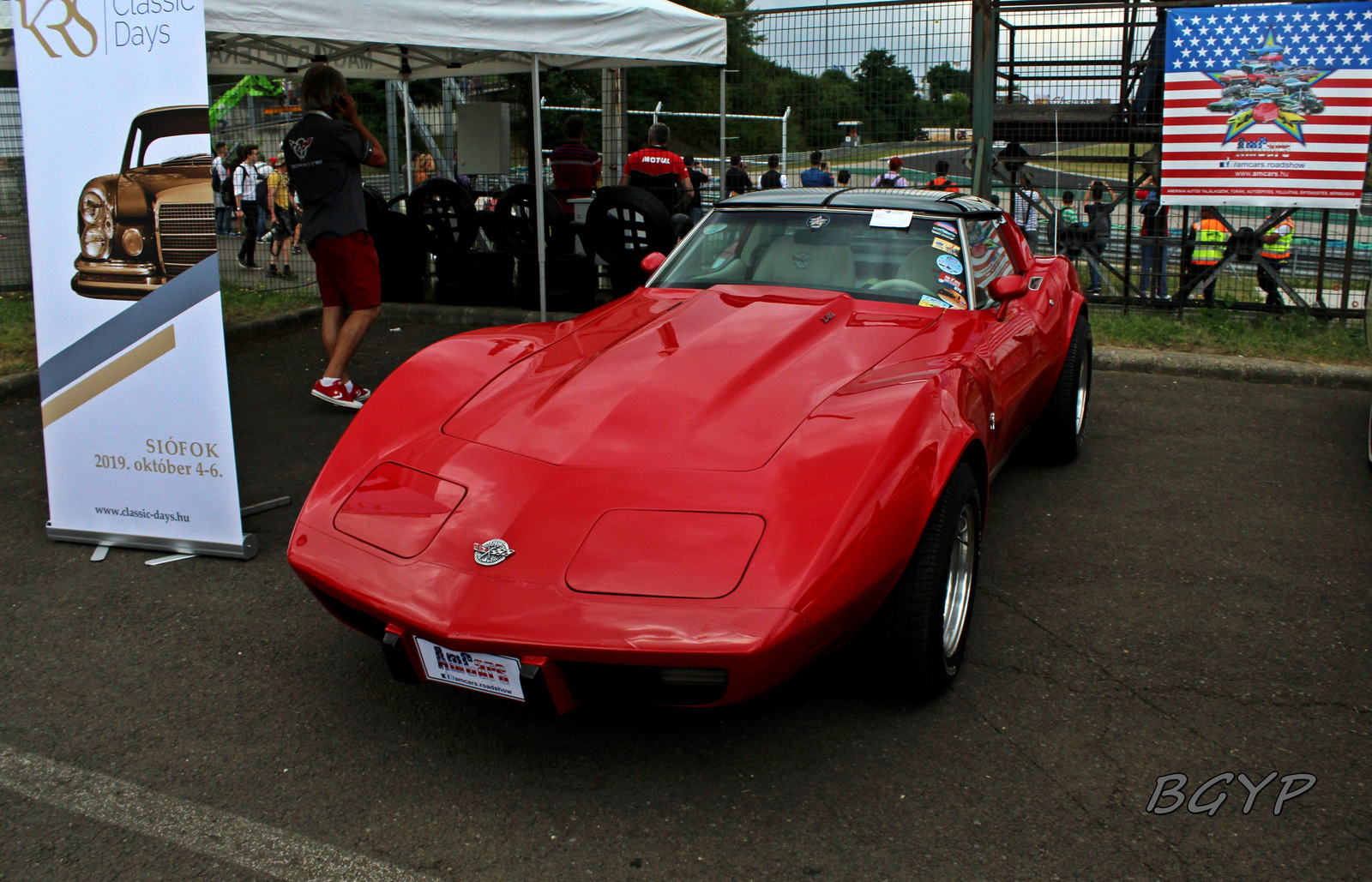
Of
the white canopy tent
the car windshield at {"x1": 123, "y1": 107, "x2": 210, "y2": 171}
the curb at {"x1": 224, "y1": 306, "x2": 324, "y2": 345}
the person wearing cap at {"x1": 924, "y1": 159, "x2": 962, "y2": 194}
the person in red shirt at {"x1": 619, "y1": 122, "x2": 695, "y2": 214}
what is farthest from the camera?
the person in red shirt at {"x1": 619, "y1": 122, "x2": 695, "y2": 214}

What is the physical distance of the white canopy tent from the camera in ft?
19.1

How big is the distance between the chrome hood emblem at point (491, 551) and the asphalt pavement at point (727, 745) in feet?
1.81

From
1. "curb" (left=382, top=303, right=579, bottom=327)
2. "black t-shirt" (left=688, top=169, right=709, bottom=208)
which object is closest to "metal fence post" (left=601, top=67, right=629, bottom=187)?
"black t-shirt" (left=688, top=169, right=709, bottom=208)

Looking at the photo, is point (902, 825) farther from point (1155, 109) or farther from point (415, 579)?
point (1155, 109)

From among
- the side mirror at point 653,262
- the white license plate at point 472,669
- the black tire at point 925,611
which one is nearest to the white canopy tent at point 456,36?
the side mirror at point 653,262

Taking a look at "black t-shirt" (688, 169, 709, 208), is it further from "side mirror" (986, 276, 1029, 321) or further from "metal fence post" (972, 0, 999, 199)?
"side mirror" (986, 276, 1029, 321)

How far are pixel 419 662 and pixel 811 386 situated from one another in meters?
1.35

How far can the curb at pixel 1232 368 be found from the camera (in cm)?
687

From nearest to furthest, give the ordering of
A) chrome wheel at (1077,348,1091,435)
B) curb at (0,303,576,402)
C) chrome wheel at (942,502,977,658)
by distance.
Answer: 1. chrome wheel at (942,502,977,658)
2. chrome wheel at (1077,348,1091,435)
3. curb at (0,303,576,402)

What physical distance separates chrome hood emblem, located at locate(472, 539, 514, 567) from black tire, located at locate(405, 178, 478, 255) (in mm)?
7090

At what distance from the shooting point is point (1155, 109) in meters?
8.47

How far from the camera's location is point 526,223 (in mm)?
9047

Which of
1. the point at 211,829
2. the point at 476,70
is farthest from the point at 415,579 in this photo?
the point at 476,70

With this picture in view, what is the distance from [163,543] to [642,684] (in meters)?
2.55
